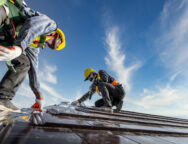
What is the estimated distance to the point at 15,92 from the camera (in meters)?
2.26

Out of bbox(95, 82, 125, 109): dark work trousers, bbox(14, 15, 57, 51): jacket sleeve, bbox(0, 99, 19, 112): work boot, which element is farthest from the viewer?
bbox(95, 82, 125, 109): dark work trousers

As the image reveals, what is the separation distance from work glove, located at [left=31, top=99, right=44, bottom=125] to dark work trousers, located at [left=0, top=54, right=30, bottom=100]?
0.50 m

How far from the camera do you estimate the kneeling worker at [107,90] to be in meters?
5.37

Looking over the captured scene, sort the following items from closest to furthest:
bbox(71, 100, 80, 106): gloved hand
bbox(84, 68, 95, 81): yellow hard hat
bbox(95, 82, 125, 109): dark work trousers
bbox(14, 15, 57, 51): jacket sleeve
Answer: bbox(14, 15, 57, 51): jacket sleeve < bbox(95, 82, 125, 109): dark work trousers < bbox(71, 100, 80, 106): gloved hand < bbox(84, 68, 95, 81): yellow hard hat

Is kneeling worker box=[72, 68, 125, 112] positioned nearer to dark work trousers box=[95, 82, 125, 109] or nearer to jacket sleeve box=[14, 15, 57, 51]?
dark work trousers box=[95, 82, 125, 109]

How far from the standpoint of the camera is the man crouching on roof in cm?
143

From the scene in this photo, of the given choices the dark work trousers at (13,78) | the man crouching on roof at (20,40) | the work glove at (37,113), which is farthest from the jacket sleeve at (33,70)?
the work glove at (37,113)

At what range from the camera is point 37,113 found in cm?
173

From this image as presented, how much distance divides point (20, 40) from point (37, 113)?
1014mm

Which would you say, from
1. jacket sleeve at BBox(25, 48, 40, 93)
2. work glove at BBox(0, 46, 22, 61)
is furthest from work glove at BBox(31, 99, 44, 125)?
work glove at BBox(0, 46, 22, 61)

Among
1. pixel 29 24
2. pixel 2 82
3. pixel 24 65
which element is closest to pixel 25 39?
pixel 29 24

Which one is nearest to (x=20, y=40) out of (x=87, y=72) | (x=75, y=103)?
(x=75, y=103)

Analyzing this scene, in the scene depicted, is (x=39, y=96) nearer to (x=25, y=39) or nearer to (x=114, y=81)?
(x=25, y=39)

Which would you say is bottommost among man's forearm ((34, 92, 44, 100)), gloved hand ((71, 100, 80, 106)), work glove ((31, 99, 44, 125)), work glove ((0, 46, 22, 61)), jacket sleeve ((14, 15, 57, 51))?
work glove ((31, 99, 44, 125))
